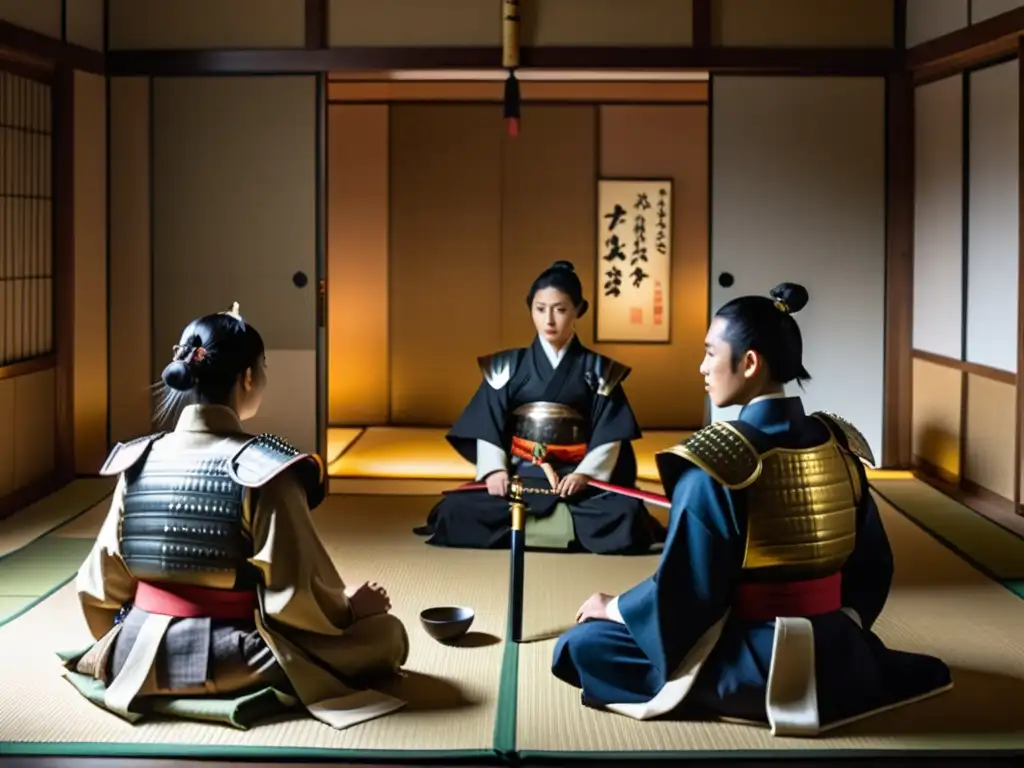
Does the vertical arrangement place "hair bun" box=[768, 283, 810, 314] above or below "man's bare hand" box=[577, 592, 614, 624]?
above

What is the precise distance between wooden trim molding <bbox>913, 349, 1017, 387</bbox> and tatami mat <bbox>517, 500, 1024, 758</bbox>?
0.96m

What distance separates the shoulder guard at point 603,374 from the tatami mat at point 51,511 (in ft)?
7.00

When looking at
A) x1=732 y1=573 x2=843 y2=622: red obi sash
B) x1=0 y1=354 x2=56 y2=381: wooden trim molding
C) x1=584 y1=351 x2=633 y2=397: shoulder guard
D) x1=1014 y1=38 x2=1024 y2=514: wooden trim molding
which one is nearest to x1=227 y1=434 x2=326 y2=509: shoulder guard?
x1=732 y1=573 x2=843 y2=622: red obi sash

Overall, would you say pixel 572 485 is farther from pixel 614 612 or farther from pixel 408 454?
pixel 408 454

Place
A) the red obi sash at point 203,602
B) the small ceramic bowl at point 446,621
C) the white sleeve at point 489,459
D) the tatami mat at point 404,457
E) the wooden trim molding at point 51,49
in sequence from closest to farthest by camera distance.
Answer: the red obi sash at point 203,602, the small ceramic bowl at point 446,621, the white sleeve at point 489,459, the wooden trim molding at point 51,49, the tatami mat at point 404,457

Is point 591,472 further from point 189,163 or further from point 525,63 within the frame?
point 189,163

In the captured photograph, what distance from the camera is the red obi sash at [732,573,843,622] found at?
290 centimetres

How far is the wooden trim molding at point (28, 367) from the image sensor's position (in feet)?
17.7

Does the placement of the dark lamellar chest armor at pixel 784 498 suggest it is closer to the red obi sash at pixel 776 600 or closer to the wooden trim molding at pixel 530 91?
the red obi sash at pixel 776 600

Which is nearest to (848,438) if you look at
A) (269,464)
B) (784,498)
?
(784,498)

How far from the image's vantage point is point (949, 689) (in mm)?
3158

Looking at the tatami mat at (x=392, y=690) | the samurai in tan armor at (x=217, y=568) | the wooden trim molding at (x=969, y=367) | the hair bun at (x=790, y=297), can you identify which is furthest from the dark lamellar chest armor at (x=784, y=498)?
the wooden trim molding at (x=969, y=367)

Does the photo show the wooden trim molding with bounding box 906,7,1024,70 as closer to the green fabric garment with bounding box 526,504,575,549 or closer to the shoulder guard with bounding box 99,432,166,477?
the green fabric garment with bounding box 526,504,575,549

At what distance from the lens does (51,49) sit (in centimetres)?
567
